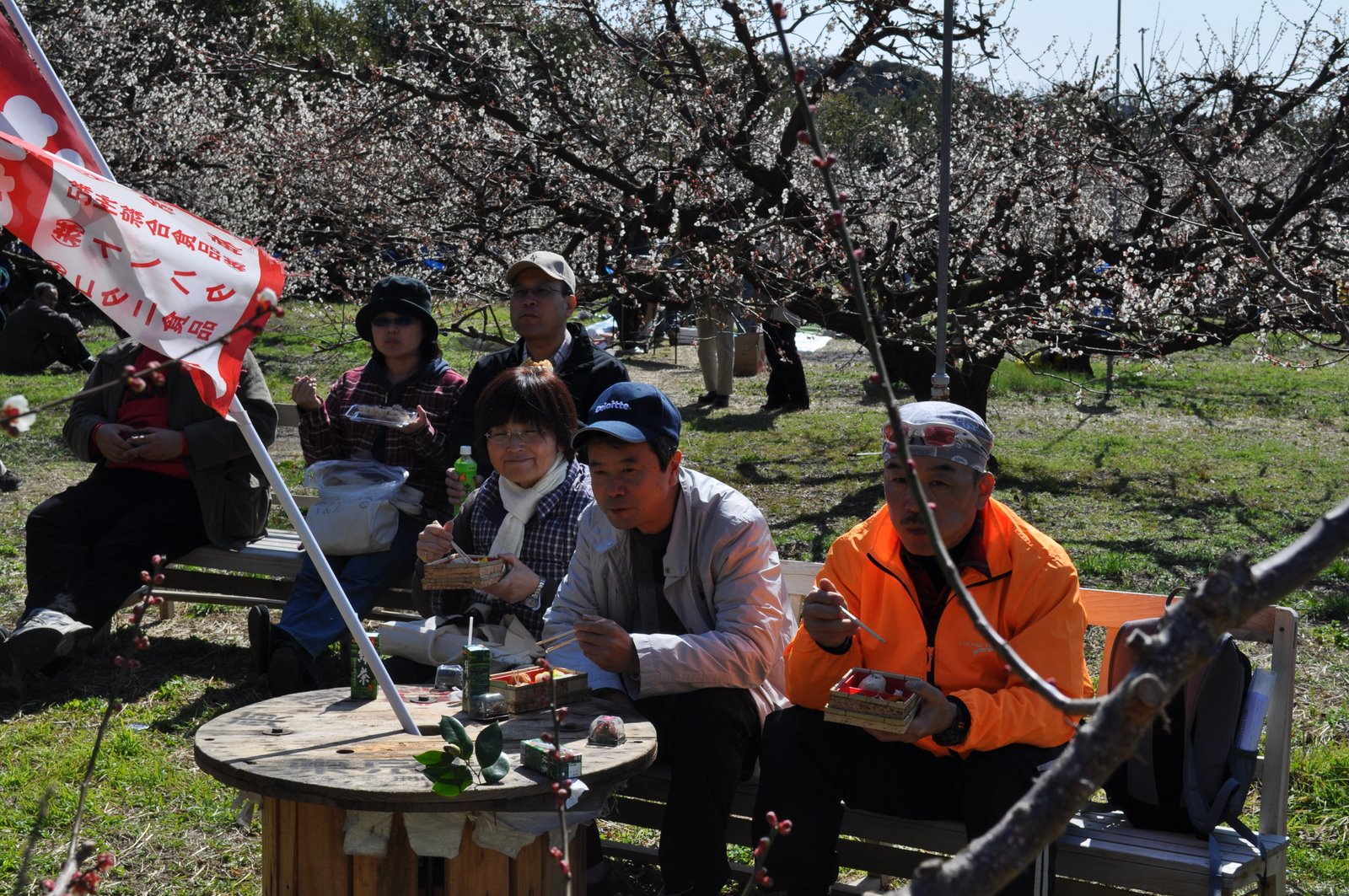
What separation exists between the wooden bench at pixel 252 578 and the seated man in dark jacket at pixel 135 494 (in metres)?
0.08

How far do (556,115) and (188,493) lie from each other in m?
4.59

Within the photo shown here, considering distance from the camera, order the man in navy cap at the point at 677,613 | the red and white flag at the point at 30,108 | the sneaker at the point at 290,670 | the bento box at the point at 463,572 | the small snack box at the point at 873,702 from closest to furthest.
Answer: the red and white flag at the point at 30,108 → the small snack box at the point at 873,702 → the man in navy cap at the point at 677,613 → the bento box at the point at 463,572 → the sneaker at the point at 290,670

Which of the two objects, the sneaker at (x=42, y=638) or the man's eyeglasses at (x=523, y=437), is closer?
the man's eyeglasses at (x=523, y=437)

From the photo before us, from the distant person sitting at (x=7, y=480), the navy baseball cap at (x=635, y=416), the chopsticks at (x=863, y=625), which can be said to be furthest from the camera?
the distant person sitting at (x=7, y=480)

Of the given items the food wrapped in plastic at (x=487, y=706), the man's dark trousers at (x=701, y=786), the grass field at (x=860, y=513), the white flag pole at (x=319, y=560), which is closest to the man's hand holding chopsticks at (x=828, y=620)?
the man's dark trousers at (x=701, y=786)

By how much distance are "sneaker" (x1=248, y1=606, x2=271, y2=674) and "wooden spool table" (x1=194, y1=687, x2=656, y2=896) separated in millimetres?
2311

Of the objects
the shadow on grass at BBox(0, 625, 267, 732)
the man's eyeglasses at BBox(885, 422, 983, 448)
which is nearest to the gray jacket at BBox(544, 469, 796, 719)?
the man's eyeglasses at BBox(885, 422, 983, 448)

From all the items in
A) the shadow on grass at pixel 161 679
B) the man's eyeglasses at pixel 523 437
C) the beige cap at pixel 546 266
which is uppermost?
the beige cap at pixel 546 266

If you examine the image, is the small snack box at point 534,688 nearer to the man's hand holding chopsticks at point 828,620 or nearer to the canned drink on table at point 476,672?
the canned drink on table at point 476,672

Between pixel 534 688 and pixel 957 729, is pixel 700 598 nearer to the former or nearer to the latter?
pixel 534 688

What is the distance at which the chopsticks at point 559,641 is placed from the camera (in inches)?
130

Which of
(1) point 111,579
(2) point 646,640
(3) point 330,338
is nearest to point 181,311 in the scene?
(2) point 646,640

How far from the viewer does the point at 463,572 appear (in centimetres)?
374

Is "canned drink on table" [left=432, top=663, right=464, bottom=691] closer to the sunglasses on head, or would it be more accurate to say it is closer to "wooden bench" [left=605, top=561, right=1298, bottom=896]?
"wooden bench" [left=605, top=561, right=1298, bottom=896]
